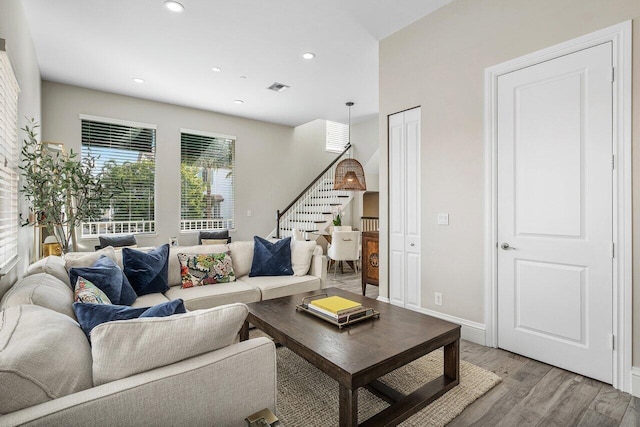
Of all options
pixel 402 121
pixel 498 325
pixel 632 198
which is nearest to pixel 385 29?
pixel 402 121

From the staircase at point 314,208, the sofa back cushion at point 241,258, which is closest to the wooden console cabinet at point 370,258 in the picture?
the sofa back cushion at point 241,258

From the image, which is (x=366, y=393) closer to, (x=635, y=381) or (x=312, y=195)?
(x=635, y=381)

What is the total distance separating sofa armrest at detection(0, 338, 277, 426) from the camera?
87 cm

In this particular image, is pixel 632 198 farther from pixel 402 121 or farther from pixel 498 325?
pixel 402 121

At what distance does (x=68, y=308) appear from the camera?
5.49ft

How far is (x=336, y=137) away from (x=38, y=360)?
7716mm

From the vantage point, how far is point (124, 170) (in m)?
5.25

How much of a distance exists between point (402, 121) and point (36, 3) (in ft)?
11.8

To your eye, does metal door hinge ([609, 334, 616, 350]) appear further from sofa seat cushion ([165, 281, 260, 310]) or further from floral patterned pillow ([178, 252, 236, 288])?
floral patterned pillow ([178, 252, 236, 288])

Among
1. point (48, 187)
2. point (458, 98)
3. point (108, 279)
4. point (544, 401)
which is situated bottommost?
point (544, 401)

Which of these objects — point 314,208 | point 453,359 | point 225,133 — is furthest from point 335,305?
point 314,208

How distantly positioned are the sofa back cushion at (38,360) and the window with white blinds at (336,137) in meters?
7.18

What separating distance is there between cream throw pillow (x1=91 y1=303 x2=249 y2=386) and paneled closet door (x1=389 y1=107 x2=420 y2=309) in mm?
2524

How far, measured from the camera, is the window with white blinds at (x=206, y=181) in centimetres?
588
